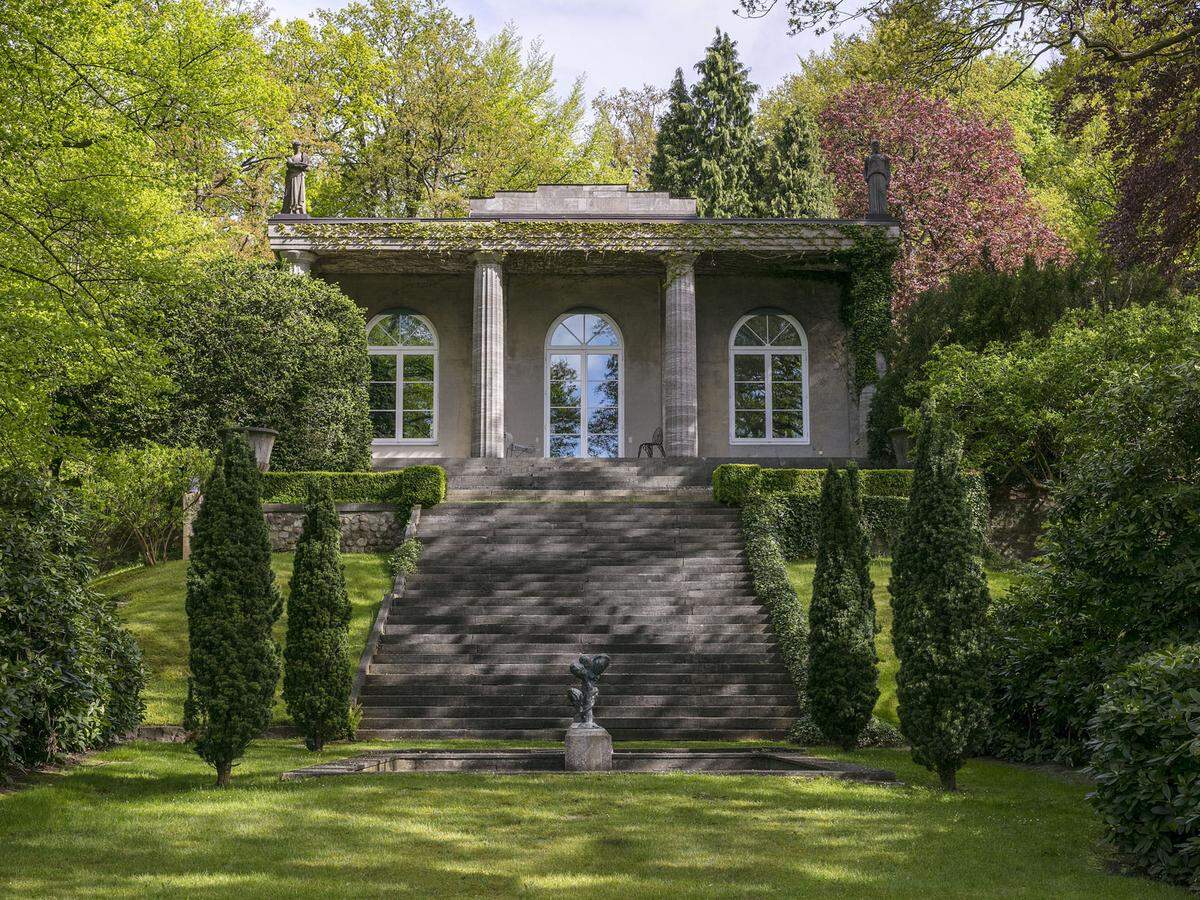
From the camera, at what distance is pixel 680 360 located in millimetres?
25812

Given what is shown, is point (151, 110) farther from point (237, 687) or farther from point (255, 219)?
point (255, 219)

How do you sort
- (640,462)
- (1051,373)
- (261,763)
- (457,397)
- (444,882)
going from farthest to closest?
(457,397) < (640,462) < (1051,373) < (261,763) < (444,882)

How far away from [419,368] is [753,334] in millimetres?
8342

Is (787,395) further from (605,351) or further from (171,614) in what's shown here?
(171,614)

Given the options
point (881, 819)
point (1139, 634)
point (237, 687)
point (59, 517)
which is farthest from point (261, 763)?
point (1139, 634)

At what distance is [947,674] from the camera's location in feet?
35.1

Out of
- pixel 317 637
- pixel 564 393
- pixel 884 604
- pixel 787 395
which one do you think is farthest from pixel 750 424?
pixel 317 637

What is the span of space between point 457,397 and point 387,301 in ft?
9.68

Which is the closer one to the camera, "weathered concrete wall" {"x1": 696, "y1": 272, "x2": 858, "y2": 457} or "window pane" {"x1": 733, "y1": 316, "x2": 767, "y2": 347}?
"weathered concrete wall" {"x1": 696, "y1": 272, "x2": 858, "y2": 457}

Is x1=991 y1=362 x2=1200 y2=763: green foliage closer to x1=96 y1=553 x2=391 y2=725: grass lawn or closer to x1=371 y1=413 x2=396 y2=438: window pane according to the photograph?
x1=96 y1=553 x2=391 y2=725: grass lawn

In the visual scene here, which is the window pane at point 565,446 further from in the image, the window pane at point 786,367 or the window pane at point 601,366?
the window pane at point 786,367

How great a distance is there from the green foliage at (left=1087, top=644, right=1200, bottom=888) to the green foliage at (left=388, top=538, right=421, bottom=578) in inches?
464

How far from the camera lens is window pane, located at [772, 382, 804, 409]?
28422 millimetres

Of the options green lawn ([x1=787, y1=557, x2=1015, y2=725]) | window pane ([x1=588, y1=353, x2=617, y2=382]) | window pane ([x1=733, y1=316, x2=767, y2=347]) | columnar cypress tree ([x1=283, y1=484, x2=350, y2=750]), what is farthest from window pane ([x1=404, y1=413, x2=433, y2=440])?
columnar cypress tree ([x1=283, y1=484, x2=350, y2=750])
